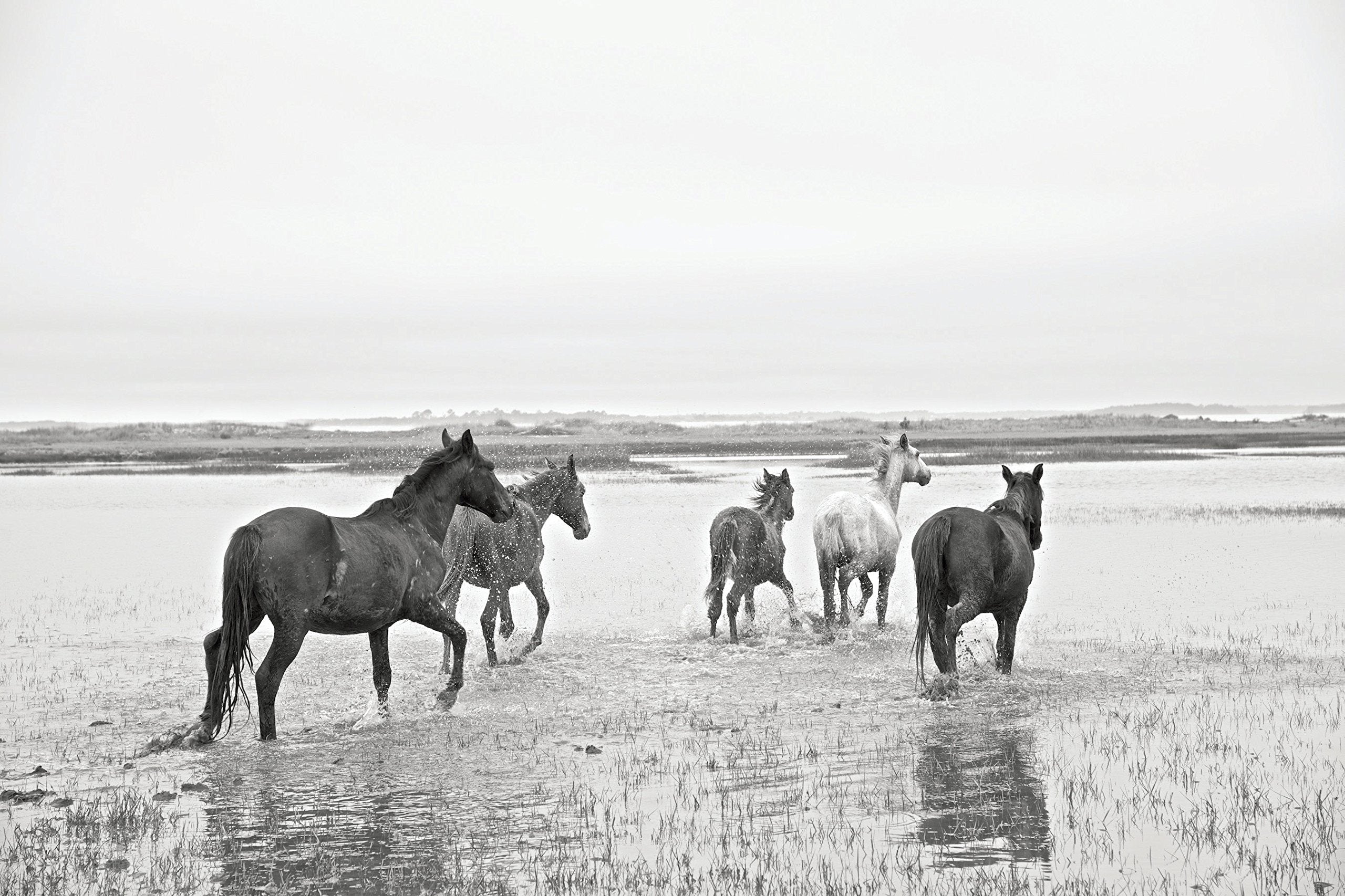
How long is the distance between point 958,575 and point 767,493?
14.1 feet

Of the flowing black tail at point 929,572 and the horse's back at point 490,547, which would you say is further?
the horse's back at point 490,547

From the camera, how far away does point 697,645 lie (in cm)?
1187

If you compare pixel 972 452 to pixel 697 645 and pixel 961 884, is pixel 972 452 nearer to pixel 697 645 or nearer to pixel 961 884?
pixel 697 645

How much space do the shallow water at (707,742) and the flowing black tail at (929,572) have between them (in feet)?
1.86

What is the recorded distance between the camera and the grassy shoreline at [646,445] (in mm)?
48625

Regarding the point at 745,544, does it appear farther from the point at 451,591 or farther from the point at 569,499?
the point at 451,591

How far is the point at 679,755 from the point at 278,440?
81.0 m

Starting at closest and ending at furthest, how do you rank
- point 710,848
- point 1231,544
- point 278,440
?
1. point 710,848
2. point 1231,544
3. point 278,440

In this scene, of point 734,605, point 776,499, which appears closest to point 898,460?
point 776,499

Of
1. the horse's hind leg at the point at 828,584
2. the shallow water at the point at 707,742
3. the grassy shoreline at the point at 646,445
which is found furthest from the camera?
the grassy shoreline at the point at 646,445

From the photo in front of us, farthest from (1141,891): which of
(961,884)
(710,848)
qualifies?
→ (710,848)

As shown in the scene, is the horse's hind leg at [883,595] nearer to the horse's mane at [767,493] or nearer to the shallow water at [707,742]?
the shallow water at [707,742]

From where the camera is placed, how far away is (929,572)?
915 centimetres

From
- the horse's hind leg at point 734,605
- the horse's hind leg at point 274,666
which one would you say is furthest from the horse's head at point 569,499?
the horse's hind leg at point 274,666
